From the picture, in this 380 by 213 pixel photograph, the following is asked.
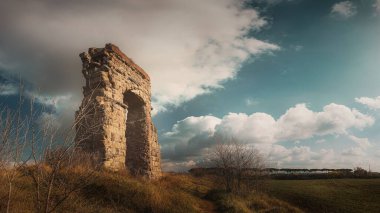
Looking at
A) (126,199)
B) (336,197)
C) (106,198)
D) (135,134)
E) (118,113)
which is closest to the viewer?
(106,198)

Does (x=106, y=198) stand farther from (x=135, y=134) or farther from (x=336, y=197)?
(x=336, y=197)

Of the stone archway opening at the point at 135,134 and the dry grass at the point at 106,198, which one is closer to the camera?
the dry grass at the point at 106,198

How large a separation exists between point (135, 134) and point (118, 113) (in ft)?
7.95

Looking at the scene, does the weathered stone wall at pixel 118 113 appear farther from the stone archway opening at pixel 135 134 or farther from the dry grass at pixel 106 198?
the dry grass at pixel 106 198

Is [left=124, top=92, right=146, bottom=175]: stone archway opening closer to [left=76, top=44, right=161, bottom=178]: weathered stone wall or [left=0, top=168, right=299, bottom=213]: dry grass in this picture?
[left=76, top=44, right=161, bottom=178]: weathered stone wall

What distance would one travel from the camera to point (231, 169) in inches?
521

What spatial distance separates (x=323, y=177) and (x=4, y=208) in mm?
27687

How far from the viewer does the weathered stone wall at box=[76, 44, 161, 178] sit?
8219 millimetres

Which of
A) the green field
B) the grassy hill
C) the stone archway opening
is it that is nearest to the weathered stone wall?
the stone archway opening

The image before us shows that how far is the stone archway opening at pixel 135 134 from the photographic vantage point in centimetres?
1100

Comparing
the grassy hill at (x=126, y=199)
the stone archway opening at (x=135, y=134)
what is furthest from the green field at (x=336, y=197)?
the stone archway opening at (x=135, y=134)

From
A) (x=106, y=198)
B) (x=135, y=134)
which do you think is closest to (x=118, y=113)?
(x=135, y=134)

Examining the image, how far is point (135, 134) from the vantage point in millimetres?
11398

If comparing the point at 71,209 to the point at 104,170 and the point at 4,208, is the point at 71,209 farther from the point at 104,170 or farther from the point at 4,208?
the point at 104,170
